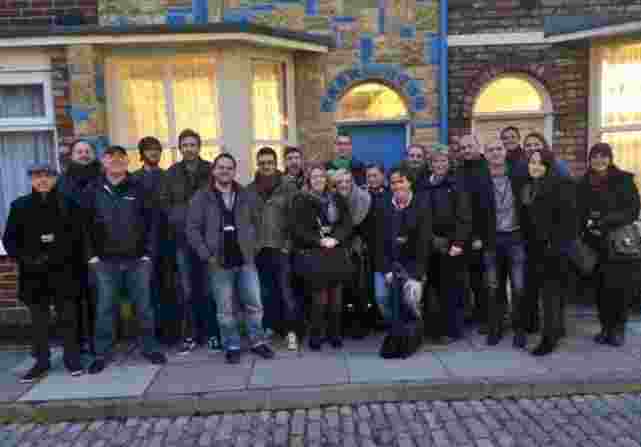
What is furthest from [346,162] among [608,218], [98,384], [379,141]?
[98,384]

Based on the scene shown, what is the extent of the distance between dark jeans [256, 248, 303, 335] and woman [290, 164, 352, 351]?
220 mm

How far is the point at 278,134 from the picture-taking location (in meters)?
7.15

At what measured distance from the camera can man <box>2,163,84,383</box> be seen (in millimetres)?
4766

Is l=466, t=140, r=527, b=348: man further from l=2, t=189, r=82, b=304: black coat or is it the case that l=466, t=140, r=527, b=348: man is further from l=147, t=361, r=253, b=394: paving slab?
l=2, t=189, r=82, b=304: black coat

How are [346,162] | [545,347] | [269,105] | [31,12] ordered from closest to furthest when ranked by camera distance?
[545,347]
[346,162]
[31,12]
[269,105]

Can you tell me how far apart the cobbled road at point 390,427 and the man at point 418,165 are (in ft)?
6.97

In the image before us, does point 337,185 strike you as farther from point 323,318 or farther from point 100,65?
point 100,65

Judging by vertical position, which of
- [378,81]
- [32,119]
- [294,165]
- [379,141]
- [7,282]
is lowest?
[7,282]

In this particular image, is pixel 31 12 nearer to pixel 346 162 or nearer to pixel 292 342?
pixel 346 162

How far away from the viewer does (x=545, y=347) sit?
5102 millimetres

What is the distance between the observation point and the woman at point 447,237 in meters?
5.15

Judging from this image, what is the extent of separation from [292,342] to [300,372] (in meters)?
0.59

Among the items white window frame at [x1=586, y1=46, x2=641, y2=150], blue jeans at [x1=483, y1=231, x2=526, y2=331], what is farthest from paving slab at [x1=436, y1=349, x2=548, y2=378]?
white window frame at [x1=586, y1=46, x2=641, y2=150]

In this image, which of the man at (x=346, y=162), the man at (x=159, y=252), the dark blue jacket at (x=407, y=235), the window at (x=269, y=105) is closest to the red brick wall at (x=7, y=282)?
the man at (x=159, y=252)
